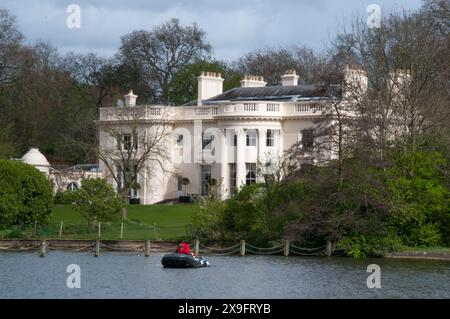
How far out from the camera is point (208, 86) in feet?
323

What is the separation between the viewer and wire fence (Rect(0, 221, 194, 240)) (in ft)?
227

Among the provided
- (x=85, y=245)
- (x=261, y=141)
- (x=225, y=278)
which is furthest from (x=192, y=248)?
(x=261, y=141)

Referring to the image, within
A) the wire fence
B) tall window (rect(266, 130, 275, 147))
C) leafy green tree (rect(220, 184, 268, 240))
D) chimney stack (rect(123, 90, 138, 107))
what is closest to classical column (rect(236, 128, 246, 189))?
tall window (rect(266, 130, 275, 147))

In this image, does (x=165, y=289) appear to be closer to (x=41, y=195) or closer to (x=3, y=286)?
(x=3, y=286)

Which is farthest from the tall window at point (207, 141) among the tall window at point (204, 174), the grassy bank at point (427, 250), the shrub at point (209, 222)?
the grassy bank at point (427, 250)

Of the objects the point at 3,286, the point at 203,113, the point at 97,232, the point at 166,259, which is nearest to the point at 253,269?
the point at 166,259

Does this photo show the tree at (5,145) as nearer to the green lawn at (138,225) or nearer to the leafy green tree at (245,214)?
the green lawn at (138,225)

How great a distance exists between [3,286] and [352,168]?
65.2 feet

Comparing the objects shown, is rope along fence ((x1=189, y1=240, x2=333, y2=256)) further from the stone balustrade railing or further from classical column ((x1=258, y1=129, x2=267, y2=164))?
classical column ((x1=258, y1=129, x2=267, y2=164))

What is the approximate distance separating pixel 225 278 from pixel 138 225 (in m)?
24.8

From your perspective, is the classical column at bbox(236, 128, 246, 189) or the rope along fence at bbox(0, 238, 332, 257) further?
the classical column at bbox(236, 128, 246, 189)

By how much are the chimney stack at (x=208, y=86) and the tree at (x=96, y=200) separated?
2543 centimetres

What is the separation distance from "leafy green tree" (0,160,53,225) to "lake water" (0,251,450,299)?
9448 millimetres

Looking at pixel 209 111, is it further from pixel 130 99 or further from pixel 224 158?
pixel 130 99
